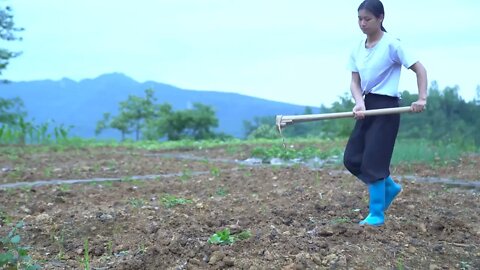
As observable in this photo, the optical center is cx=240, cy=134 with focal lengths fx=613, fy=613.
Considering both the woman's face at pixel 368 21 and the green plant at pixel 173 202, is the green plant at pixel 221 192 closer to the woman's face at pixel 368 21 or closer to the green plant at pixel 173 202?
the green plant at pixel 173 202

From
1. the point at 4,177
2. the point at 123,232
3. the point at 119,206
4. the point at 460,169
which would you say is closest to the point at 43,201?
the point at 119,206

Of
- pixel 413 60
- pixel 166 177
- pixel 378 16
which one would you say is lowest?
pixel 166 177

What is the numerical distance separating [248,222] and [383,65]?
1.35 metres

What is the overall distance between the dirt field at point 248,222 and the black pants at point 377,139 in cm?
35

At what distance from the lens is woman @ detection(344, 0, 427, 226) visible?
12.7 ft

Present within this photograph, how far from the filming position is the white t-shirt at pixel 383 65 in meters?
3.87

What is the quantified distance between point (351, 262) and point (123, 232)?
172 cm

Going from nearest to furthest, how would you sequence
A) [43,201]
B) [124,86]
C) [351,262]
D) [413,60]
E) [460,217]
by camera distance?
[351,262], [413,60], [460,217], [43,201], [124,86]

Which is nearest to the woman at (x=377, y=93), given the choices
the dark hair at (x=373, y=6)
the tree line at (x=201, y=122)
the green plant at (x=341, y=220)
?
the dark hair at (x=373, y=6)

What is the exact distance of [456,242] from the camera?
140 inches

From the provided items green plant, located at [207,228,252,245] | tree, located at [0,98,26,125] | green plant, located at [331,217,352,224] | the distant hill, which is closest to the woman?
green plant, located at [331,217,352,224]

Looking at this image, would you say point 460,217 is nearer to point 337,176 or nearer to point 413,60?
point 413,60

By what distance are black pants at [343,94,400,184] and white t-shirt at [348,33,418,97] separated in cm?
6

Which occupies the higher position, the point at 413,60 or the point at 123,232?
the point at 413,60
